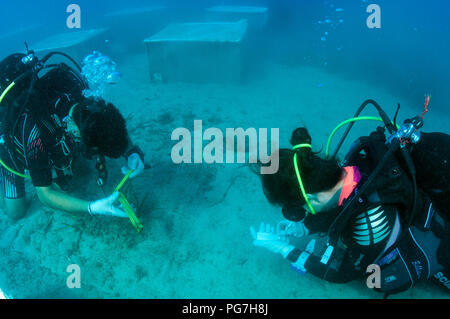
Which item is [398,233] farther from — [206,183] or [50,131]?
[50,131]

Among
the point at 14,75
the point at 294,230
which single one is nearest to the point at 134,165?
the point at 14,75

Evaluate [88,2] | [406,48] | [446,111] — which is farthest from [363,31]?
[88,2]

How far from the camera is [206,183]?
11.6ft

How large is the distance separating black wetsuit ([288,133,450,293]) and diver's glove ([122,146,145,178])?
2.17 metres

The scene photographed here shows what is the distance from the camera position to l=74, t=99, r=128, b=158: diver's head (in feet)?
→ 7.48

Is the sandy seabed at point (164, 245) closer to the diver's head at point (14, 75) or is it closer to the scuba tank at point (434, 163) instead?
the scuba tank at point (434, 163)

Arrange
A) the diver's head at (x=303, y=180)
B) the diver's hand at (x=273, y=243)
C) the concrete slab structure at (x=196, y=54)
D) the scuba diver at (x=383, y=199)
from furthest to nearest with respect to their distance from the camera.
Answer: the concrete slab structure at (x=196, y=54) → the diver's hand at (x=273, y=243) → the diver's head at (x=303, y=180) → the scuba diver at (x=383, y=199)

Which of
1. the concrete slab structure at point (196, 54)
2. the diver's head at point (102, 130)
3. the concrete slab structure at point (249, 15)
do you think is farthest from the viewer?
the concrete slab structure at point (249, 15)

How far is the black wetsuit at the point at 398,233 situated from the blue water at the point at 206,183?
0.50m
